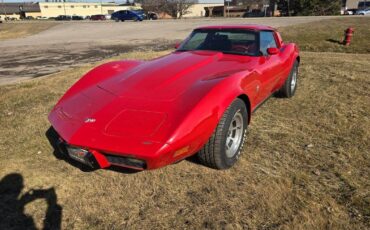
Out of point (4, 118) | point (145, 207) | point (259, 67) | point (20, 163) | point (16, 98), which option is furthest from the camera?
point (16, 98)

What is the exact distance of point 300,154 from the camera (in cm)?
382

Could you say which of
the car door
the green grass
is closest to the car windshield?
the car door

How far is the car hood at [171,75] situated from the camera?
346 cm

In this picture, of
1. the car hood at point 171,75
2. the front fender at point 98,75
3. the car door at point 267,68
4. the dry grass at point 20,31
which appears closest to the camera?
the car hood at point 171,75

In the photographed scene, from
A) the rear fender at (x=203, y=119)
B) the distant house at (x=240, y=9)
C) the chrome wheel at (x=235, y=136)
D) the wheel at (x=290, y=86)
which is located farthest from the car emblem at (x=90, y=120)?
the distant house at (x=240, y=9)

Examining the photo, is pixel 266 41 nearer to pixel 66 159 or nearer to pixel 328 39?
pixel 66 159

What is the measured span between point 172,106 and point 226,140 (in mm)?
644

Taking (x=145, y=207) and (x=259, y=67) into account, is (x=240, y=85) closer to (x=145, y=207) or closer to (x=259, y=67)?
(x=259, y=67)

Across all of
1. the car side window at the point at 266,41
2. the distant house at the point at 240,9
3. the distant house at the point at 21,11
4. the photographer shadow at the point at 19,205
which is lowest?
the photographer shadow at the point at 19,205

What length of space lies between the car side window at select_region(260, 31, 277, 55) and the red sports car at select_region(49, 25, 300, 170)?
0.08 feet

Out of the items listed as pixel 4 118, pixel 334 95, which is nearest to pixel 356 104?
pixel 334 95

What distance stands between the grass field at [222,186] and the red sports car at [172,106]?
14.6 inches

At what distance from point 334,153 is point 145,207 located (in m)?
2.28

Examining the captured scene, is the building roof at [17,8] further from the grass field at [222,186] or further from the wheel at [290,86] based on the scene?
the grass field at [222,186]
